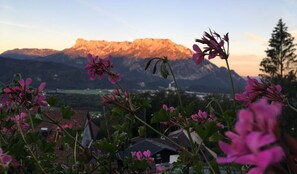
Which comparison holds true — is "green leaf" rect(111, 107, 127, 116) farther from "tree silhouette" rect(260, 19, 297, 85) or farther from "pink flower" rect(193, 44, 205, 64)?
"tree silhouette" rect(260, 19, 297, 85)

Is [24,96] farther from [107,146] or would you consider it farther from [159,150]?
[159,150]

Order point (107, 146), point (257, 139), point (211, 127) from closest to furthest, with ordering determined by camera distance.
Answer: point (257, 139)
point (211, 127)
point (107, 146)

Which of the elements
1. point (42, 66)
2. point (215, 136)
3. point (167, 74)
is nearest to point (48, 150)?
point (167, 74)

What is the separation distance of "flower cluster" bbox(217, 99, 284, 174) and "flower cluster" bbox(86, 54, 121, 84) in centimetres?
161

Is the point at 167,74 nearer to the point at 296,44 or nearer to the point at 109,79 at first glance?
the point at 109,79

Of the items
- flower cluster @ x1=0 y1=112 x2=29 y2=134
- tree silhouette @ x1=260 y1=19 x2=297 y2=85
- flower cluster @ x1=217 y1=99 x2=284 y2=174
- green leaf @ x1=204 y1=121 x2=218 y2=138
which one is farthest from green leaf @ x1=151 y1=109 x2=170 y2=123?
tree silhouette @ x1=260 y1=19 x2=297 y2=85

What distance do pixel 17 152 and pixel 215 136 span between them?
74 cm

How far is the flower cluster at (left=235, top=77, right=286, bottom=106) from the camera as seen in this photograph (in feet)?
4.21

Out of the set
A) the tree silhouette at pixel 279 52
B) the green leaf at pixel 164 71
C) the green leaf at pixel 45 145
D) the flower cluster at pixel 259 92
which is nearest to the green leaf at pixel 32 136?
the green leaf at pixel 45 145

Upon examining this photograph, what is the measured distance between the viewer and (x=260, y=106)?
57cm

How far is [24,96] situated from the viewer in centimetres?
186

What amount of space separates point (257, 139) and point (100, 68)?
174 centimetres

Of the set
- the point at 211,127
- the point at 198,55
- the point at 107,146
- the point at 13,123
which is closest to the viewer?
the point at 211,127

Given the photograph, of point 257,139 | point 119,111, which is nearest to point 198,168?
point 119,111
